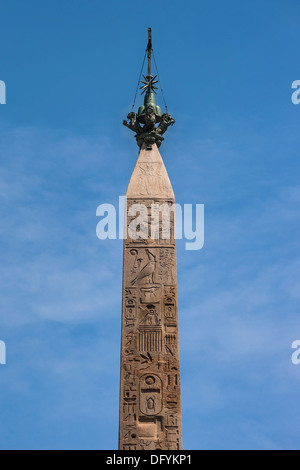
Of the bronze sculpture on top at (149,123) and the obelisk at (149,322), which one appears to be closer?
the obelisk at (149,322)

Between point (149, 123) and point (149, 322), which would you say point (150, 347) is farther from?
point (149, 123)

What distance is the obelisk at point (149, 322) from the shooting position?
62.7 ft

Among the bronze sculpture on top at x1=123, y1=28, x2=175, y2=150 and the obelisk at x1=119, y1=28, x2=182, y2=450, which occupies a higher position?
the bronze sculpture on top at x1=123, y1=28, x2=175, y2=150

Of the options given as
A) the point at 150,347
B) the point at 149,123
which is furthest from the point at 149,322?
the point at 149,123

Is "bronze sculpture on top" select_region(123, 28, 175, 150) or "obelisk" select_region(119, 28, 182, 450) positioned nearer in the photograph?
"obelisk" select_region(119, 28, 182, 450)

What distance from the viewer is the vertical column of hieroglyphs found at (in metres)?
19.1

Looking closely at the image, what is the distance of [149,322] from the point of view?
19.9 m

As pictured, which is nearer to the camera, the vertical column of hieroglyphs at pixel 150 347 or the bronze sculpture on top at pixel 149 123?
the vertical column of hieroglyphs at pixel 150 347

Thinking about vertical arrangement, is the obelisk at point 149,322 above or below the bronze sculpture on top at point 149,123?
below

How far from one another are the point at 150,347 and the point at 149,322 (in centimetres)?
46

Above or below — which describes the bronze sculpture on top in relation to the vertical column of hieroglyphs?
above

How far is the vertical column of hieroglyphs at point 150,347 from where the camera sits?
19.1 m
